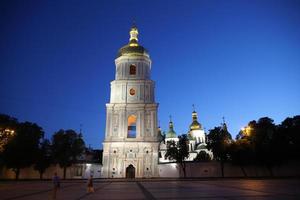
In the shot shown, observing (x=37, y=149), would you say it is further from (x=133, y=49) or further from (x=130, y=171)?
(x=133, y=49)

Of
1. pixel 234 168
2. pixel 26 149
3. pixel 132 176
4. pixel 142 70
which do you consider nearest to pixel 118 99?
pixel 142 70

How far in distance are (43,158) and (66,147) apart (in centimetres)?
425

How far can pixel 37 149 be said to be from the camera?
152ft

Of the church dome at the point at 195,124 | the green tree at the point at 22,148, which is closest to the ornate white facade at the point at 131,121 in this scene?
the green tree at the point at 22,148

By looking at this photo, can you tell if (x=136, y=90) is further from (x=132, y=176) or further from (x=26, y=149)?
(x=26, y=149)

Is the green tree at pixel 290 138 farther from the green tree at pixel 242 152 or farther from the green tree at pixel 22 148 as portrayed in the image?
the green tree at pixel 22 148

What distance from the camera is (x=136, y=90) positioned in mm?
53000

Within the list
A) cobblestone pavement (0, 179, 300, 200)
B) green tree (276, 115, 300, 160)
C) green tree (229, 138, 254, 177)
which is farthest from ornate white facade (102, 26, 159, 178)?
cobblestone pavement (0, 179, 300, 200)

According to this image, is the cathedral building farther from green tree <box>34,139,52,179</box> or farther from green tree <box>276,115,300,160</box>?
green tree <box>34,139,52,179</box>

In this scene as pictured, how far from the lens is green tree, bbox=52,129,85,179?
1836 inches

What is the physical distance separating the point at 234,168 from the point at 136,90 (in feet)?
78.3

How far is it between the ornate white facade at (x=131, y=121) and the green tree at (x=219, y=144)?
33.4 ft

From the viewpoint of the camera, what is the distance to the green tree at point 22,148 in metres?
42.8

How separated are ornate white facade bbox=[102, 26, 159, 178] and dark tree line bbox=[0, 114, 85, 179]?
20.3ft
